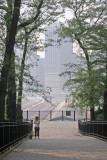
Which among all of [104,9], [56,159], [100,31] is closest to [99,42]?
[100,31]

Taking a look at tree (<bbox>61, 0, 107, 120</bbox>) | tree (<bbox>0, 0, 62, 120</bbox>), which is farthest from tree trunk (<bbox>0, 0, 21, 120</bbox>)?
tree (<bbox>61, 0, 107, 120</bbox>)

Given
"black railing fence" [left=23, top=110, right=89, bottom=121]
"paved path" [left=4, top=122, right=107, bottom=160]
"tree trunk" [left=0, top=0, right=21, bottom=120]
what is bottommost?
"paved path" [left=4, top=122, right=107, bottom=160]

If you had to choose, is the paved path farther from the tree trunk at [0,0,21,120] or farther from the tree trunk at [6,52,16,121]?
the tree trunk at [6,52,16,121]

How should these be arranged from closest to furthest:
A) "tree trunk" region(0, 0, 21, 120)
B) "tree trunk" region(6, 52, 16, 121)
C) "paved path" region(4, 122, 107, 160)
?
"paved path" region(4, 122, 107, 160), "tree trunk" region(0, 0, 21, 120), "tree trunk" region(6, 52, 16, 121)

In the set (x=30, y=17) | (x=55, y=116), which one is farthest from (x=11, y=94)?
(x=55, y=116)

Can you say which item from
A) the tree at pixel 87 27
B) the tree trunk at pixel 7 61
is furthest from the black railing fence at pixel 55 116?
the tree trunk at pixel 7 61

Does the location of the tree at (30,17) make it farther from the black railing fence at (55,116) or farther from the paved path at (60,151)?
the black railing fence at (55,116)

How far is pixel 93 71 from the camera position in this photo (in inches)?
1206

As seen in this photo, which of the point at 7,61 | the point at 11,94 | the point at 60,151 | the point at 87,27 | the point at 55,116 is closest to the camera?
the point at 60,151

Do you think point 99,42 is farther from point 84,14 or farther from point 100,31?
point 84,14

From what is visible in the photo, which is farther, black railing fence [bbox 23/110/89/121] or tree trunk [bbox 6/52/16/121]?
black railing fence [bbox 23/110/89/121]

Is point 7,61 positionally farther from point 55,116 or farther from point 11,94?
point 55,116

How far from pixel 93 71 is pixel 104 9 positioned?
6.06 metres

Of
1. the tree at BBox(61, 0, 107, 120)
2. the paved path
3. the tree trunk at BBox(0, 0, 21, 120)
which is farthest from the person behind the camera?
the tree at BBox(61, 0, 107, 120)
